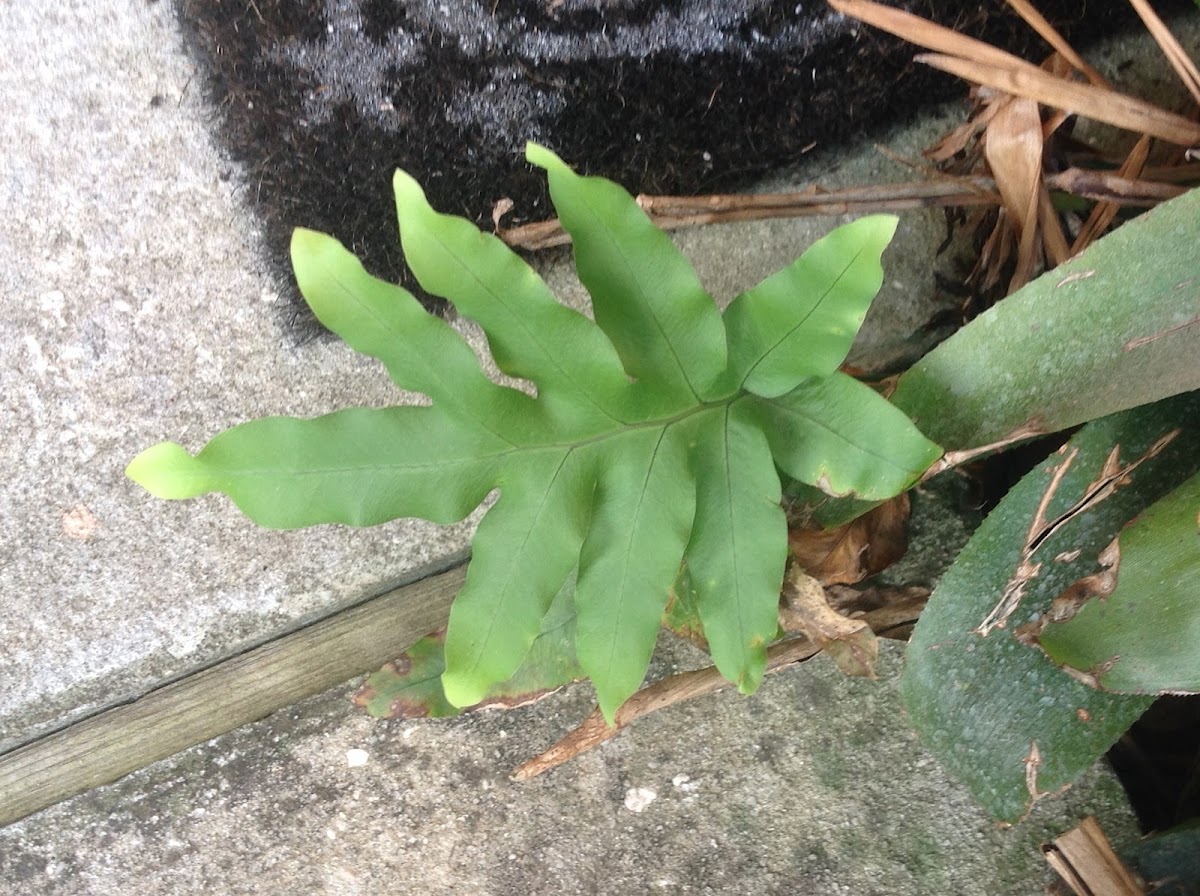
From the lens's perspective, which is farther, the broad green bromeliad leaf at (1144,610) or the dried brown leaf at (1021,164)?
the dried brown leaf at (1021,164)

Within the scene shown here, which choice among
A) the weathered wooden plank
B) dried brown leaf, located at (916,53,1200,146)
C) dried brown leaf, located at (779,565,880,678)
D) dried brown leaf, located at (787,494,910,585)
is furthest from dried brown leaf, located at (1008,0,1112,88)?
the weathered wooden plank

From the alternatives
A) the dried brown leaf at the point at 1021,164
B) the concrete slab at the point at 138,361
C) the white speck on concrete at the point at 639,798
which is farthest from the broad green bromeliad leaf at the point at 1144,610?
the white speck on concrete at the point at 639,798

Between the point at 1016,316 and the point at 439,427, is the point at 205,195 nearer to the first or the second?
the point at 439,427

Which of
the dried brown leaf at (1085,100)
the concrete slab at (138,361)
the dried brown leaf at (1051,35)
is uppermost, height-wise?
the concrete slab at (138,361)

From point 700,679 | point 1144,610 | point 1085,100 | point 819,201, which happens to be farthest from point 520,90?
point 1144,610

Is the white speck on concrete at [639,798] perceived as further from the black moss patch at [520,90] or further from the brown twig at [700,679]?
the black moss patch at [520,90]

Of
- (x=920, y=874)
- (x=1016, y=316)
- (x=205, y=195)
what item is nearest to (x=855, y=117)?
(x=1016, y=316)

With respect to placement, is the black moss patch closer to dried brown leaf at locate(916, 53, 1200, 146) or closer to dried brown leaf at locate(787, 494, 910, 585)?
dried brown leaf at locate(916, 53, 1200, 146)

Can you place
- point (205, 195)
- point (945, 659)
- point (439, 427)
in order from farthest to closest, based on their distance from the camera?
point (205, 195) → point (945, 659) → point (439, 427)
